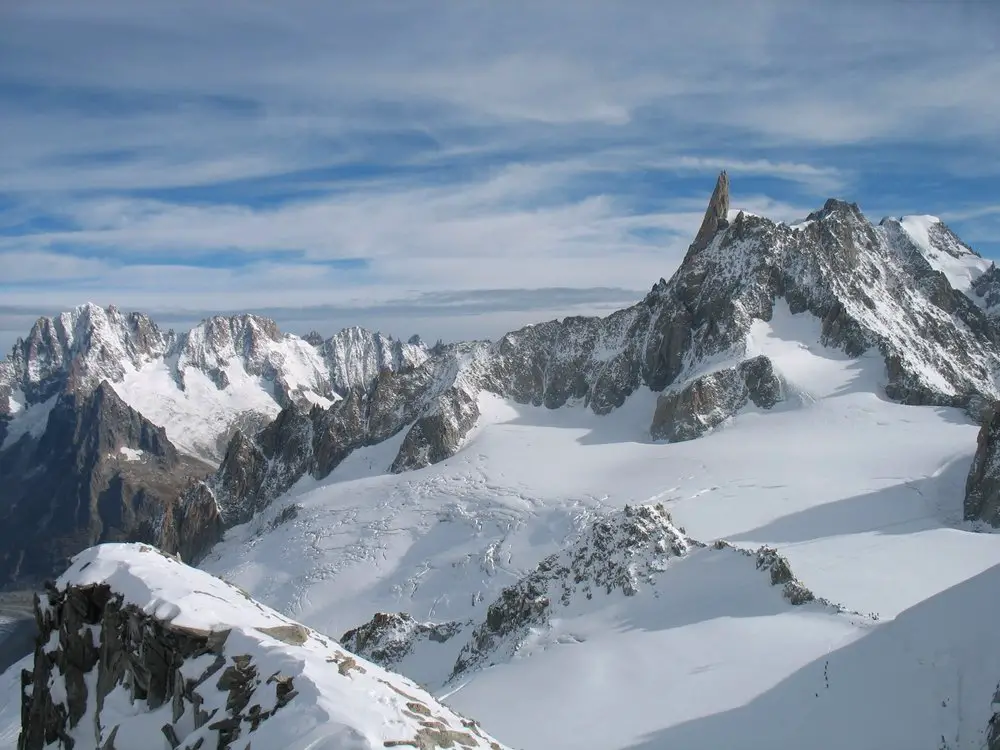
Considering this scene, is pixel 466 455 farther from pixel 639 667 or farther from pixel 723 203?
pixel 639 667

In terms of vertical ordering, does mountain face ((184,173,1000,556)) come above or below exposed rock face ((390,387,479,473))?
above

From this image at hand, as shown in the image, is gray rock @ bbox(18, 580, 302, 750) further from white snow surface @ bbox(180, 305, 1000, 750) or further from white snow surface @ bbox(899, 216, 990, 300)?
white snow surface @ bbox(899, 216, 990, 300)

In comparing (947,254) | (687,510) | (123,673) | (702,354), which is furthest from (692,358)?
(123,673)

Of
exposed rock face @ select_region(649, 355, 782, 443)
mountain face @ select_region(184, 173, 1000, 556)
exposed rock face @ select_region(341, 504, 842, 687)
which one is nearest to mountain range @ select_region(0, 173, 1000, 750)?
exposed rock face @ select_region(341, 504, 842, 687)

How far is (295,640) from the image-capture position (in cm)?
1443

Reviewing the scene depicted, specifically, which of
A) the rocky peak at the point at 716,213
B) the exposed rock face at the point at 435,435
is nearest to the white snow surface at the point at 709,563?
the exposed rock face at the point at 435,435

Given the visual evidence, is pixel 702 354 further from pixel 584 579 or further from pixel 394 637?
pixel 584 579

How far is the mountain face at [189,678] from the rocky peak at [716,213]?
92.0m

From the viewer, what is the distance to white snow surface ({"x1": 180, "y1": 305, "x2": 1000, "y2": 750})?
16984 mm

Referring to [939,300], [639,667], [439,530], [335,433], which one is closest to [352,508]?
[439,530]

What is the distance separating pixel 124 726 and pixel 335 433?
85.8 m

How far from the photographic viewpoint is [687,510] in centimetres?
5891

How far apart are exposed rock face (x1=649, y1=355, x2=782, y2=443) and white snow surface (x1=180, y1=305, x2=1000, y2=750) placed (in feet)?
5.10

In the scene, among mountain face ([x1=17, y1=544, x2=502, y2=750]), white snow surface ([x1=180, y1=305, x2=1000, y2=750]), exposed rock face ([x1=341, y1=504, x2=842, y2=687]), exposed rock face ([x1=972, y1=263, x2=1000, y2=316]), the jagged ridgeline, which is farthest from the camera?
exposed rock face ([x1=972, y1=263, x2=1000, y2=316])
